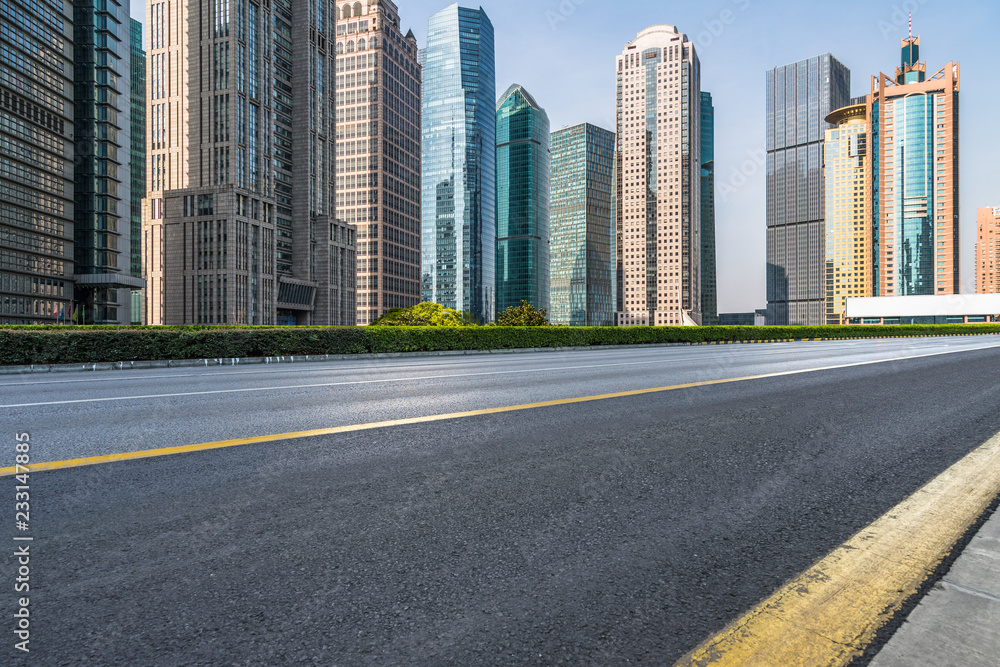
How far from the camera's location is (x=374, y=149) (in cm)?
12644

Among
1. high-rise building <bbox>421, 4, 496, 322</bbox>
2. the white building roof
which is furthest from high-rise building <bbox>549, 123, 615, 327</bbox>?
the white building roof

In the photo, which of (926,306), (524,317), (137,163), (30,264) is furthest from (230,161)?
(926,306)

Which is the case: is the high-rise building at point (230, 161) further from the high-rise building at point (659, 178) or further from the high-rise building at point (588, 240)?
the high-rise building at point (588, 240)

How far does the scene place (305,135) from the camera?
329ft

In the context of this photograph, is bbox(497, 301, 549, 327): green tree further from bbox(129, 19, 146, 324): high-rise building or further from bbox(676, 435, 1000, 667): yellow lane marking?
bbox(129, 19, 146, 324): high-rise building

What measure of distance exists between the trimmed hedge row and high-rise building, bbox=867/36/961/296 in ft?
467

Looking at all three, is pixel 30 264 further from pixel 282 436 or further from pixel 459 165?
pixel 459 165

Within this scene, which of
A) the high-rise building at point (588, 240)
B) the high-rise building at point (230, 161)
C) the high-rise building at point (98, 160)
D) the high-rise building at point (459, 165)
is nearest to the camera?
the high-rise building at point (98, 160)

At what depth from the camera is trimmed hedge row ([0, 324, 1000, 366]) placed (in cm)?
1525

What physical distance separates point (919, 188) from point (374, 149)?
134 metres

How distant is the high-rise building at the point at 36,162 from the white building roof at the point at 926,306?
459ft

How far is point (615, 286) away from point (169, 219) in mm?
130886

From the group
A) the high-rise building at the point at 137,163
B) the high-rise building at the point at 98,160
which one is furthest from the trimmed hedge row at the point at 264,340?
the high-rise building at the point at 137,163

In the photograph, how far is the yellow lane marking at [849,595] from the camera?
176cm
